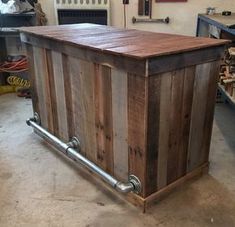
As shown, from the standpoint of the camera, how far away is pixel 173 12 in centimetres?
374

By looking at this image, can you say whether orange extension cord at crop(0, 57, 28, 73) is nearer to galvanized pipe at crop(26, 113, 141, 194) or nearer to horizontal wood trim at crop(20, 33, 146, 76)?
galvanized pipe at crop(26, 113, 141, 194)

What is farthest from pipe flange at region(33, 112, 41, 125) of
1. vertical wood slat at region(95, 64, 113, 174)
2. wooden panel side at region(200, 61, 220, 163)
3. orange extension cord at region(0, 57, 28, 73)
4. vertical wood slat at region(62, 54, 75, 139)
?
wooden panel side at region(200, 61, 220, 163)

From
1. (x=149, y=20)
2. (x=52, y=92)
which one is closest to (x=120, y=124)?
(x=52, y=92)

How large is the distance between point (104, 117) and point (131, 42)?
0.46m

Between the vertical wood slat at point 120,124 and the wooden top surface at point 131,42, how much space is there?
0.14 meters

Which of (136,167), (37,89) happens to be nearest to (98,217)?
(136,167)

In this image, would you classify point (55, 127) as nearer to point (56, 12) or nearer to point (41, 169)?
point (41, 169)

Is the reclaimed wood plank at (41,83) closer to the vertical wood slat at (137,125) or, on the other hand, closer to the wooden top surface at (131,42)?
the wooden top surface at (131,42)

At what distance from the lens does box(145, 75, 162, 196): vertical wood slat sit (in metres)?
1.38

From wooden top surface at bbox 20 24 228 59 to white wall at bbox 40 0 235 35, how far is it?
1.83 metres

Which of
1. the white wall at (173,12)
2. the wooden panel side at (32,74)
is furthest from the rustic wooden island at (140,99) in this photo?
the white wall at (173,12)

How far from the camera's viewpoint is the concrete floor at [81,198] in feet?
5.05

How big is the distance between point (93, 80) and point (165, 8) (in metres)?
2.51

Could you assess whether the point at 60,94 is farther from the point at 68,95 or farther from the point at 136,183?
the point at 136,183
